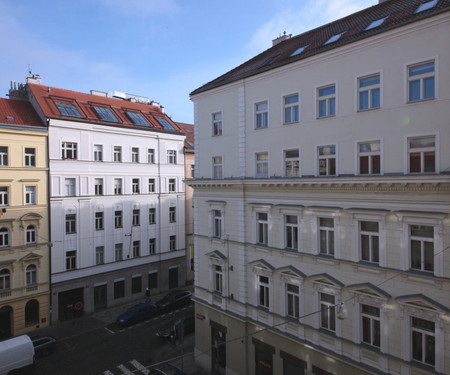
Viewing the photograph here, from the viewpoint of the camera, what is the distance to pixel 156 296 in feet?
116

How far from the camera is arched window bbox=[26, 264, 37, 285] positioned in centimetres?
2767

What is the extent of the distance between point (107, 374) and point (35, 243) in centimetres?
1239

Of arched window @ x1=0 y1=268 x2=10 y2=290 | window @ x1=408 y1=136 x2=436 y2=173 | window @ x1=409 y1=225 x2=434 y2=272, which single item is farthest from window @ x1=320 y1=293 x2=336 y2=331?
arched window @ x1=0 y1=268 x2=10 y2=290

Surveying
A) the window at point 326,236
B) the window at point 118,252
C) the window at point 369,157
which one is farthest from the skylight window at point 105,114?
the window at point 369,157

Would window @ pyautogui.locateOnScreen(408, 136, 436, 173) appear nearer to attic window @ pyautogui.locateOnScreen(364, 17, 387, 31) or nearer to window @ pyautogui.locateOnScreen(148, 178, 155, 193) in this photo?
attic window @ pyautogui.locateOnScreen(364, 17, 387, 31)

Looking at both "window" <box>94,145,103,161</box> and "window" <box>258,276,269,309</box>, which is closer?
"window" <box>258,276,269,309</box>

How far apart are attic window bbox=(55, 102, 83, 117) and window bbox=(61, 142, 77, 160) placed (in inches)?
104

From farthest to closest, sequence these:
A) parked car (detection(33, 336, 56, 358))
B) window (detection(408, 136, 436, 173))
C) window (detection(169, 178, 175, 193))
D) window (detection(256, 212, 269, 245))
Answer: window (detection(169, 178, 175, 193)) → parked car (detection(33, 336, 56, 358)) → window (detection(256, 212, 269, 245)) → window (detection(408, 136, 436, 173))

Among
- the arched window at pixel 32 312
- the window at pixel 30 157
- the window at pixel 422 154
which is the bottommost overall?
the arched window at pixel 32 312

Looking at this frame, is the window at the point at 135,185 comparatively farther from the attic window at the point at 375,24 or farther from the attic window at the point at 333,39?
the attic window at the point at 375,24

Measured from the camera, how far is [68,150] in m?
29.8

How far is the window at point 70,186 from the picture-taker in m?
29.6

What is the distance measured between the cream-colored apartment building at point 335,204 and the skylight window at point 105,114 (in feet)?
47.6

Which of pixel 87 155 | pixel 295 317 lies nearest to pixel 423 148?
pixel 295 317
